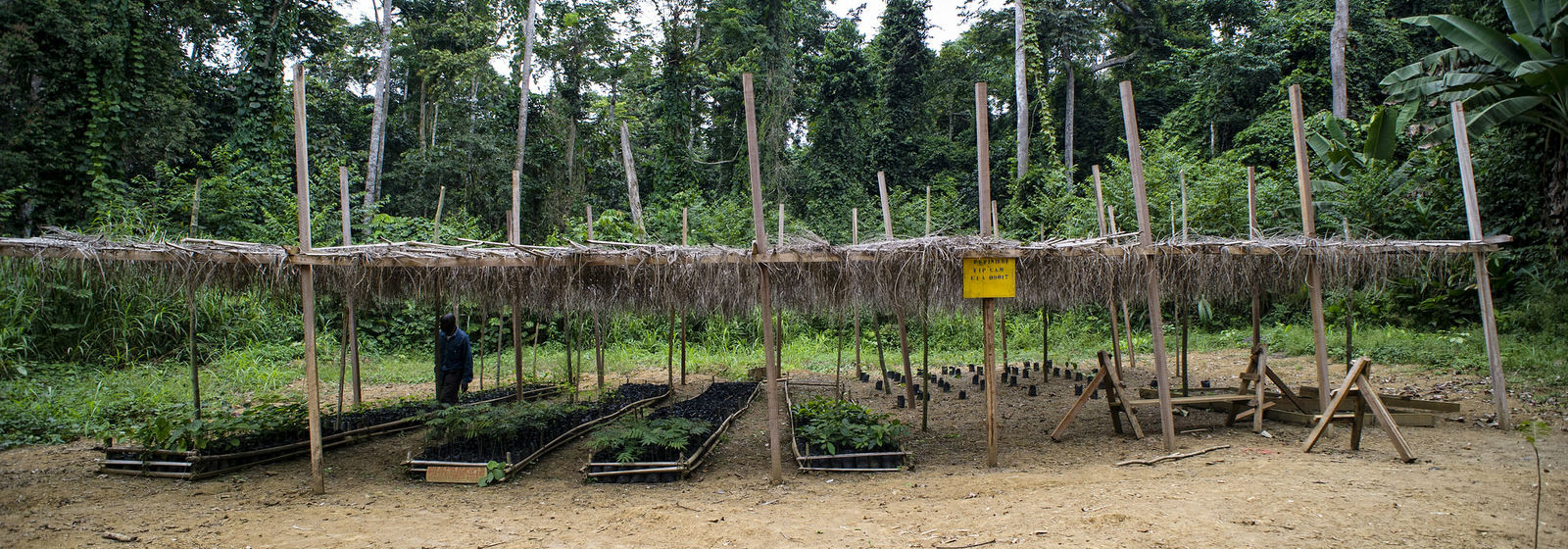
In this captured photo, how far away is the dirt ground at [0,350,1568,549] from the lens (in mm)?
4676

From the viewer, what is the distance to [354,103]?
93.7 feet

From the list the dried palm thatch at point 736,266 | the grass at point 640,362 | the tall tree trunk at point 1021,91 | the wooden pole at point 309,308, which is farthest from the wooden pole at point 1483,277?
the tall tree trunk at point 1021,91

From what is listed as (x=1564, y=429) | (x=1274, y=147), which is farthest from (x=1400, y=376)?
(x=1274, y=147)

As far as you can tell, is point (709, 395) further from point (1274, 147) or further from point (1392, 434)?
point (1274, 147)

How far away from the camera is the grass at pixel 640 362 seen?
9.00m

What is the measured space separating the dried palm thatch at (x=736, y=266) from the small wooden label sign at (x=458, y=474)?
1.72 meters

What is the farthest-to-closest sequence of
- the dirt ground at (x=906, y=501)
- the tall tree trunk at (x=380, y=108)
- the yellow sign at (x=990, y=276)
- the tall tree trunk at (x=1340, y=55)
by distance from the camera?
the tall tree trunk at (x=380, y=108), the tall tree trunk at (x=1340, y=55), the yellow sign at (x=990, y=276), the dirt ground at (x=906, y=501)

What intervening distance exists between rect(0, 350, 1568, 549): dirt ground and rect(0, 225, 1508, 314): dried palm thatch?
5.49 feet

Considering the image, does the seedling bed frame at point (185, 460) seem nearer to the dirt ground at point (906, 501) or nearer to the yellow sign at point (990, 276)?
the dirt ground at point (906, 501)

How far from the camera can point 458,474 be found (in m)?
6.56

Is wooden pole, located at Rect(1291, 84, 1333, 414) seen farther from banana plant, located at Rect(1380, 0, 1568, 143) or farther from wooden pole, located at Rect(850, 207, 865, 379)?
wooden pole, located at Rect(850, 207, 865, 379)

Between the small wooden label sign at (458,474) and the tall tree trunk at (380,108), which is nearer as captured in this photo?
the small wooden label sign at (458,474)

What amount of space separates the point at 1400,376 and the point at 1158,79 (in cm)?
1821

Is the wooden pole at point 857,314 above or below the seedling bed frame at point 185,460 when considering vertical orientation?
above
